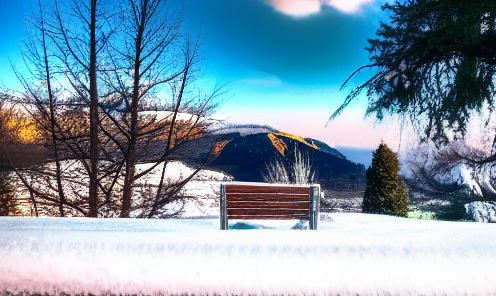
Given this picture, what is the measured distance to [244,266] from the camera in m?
1.89

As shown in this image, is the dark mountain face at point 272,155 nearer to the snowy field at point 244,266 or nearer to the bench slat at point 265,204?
the bench slat at point 265,204

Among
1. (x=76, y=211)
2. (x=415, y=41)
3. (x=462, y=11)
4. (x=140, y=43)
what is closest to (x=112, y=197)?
(x=76, y=211)

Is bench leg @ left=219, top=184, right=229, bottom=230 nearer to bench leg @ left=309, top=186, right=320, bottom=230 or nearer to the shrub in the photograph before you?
bench leg @ left=309, top=186, right=320, bottom=230

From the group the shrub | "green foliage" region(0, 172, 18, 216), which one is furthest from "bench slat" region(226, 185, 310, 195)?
"green foliage" region(0, 172, 18, 216)

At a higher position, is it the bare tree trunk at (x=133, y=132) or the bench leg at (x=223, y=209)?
the bare tree trunk at (x=133, y=132)

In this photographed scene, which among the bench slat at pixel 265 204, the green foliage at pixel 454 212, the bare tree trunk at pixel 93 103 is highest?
the bare tree trunk at pixel 93 103

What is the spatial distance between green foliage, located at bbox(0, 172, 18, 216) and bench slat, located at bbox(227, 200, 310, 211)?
3714 mm

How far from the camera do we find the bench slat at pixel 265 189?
12.1 ft

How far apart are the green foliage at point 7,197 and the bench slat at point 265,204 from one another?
3714 mm

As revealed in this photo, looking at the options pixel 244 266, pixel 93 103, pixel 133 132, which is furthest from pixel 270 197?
pixel 93 103

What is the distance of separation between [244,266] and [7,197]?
5071mm

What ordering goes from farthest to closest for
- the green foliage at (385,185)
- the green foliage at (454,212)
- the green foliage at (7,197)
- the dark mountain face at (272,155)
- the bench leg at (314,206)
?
the green foliage at (454,212) < the dark mountain face at (272,155) < the green foliage at (385,185) < the green foliage at (7,197) < the bench leg at (314,206)

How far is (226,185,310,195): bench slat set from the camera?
3.70 m

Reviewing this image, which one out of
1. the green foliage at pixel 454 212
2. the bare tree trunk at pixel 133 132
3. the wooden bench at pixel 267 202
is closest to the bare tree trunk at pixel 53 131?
the bare tree trunk at pixel 133 132
